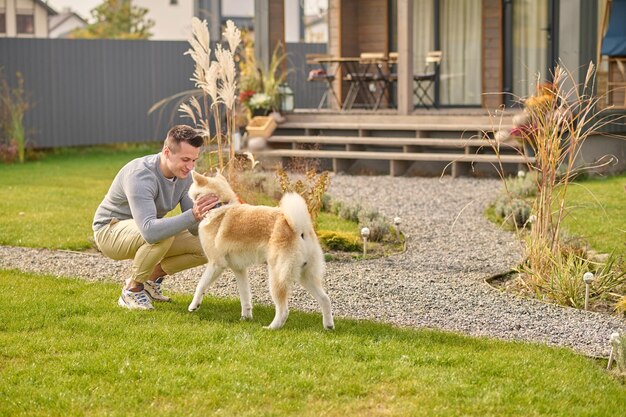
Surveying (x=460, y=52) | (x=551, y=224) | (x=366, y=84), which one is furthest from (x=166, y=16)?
(x=551, y=224)

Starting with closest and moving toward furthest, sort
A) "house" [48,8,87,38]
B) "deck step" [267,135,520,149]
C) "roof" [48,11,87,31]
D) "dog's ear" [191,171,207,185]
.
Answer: "dog's ear" [191,171,207,185]
"deck step" [267,135,520,149]
"roof" [48,11,87,31]
"house" [48,8,87,38]

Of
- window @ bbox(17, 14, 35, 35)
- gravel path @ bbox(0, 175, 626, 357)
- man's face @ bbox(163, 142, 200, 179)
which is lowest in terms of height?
gravel path @ bbox(0, 175, 626, 357)

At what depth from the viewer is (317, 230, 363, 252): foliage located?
928 cm

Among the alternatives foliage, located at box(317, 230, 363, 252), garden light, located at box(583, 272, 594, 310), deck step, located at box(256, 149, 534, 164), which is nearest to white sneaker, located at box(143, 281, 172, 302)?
foliage, located at box(317, 230, 363, 252)

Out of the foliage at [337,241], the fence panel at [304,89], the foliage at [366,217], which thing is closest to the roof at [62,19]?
the fence panel at [304,89]

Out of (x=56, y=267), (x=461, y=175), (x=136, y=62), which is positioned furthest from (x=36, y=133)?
(x=56, y=267)

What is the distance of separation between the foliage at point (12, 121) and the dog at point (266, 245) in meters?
12.9

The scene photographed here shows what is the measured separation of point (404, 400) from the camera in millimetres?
4934

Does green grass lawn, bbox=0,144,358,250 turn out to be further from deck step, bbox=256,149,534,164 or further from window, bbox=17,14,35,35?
window, bbox=17,14,35,35

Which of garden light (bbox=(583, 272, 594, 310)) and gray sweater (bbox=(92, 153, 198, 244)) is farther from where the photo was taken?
garden light (bbox=(583, 272, 594, 310))

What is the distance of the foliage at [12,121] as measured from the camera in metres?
18.5

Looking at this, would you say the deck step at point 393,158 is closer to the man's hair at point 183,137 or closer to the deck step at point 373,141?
the deck step at point 373,141

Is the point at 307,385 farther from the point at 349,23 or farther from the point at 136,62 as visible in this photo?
the point at 136,62

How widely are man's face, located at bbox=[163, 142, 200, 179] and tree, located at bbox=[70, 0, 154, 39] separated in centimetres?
3825
